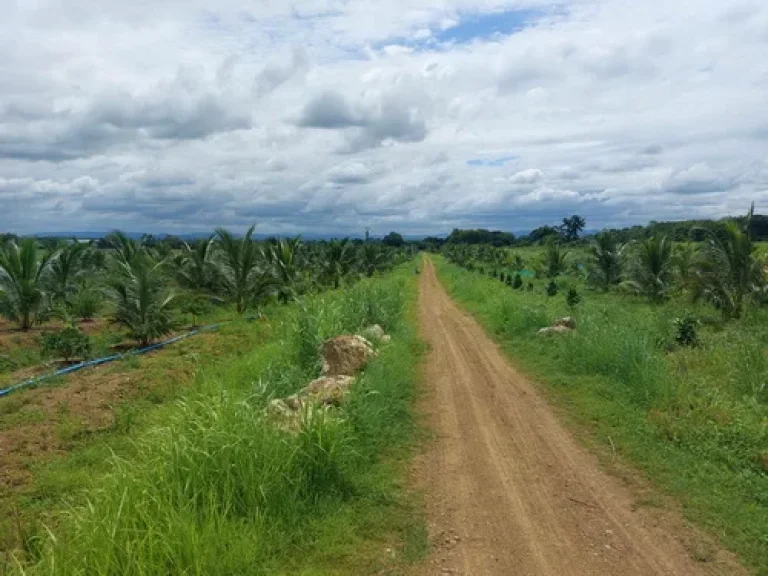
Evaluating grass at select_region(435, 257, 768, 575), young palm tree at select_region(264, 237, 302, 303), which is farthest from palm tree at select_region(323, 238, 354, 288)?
grass at select_region(435, 257, 768, 575)

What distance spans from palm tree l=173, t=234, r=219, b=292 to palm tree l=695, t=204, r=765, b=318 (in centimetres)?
1599

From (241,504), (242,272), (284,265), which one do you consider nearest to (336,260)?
(284,265)

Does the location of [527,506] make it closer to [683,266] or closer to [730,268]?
[730,268]

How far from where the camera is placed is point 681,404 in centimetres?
789

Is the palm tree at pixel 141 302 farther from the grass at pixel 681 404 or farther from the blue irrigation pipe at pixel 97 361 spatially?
the grass at pixel 681 404

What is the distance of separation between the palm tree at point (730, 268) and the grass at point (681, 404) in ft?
3.34

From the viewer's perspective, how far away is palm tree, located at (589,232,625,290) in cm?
2789

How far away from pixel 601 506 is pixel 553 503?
1.38 ft

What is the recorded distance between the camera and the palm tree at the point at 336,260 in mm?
34062

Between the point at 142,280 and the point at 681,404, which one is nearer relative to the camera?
the point at 681,404

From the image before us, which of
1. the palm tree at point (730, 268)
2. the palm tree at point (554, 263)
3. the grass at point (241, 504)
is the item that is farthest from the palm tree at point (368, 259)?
the grass at point (241, 504)

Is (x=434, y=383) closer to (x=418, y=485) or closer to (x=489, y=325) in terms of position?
(x=418, y=485)

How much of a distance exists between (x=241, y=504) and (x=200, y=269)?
2098 cm

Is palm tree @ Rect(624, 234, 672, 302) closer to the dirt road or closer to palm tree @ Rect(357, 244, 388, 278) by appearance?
the dirt road
